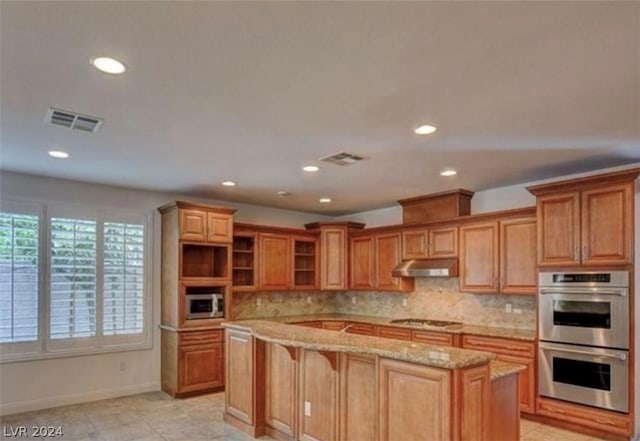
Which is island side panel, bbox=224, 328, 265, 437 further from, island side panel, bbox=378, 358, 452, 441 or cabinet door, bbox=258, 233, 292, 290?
cabinet door, bbox=258, 233, 292, 290

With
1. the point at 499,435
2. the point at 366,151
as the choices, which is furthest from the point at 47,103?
the point at 499,435

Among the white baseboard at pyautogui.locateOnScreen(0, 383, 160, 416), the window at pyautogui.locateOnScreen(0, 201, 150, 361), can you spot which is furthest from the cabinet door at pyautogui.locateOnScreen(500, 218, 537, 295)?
the white baseboard at pyautogui.locateOnScreen(0, 383, 160, 416)

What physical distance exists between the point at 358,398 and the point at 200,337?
118 inches

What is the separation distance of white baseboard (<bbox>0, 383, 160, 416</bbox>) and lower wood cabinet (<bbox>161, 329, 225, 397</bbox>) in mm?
307

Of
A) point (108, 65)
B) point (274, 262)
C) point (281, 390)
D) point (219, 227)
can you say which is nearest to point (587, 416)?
point (281, 390)

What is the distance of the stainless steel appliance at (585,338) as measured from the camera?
4121mm

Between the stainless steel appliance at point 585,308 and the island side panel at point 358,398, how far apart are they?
2.33 m

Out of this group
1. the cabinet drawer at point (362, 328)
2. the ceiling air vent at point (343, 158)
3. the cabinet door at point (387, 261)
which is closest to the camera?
the ceiling air vent at point (343, 158)

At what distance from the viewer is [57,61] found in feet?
7.83

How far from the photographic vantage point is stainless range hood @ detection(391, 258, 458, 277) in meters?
5.82

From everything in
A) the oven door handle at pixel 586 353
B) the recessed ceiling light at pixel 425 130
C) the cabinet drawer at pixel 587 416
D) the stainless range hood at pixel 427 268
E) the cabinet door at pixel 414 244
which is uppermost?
the recessed ceiling light at pixel 425 130

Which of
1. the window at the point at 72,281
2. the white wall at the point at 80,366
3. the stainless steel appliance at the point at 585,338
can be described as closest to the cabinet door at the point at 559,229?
the stainless steel appliance at the point at 585,338

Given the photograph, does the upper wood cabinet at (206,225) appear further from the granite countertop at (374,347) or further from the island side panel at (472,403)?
the island side panel at (472,403)

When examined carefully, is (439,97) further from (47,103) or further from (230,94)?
(47,103)
